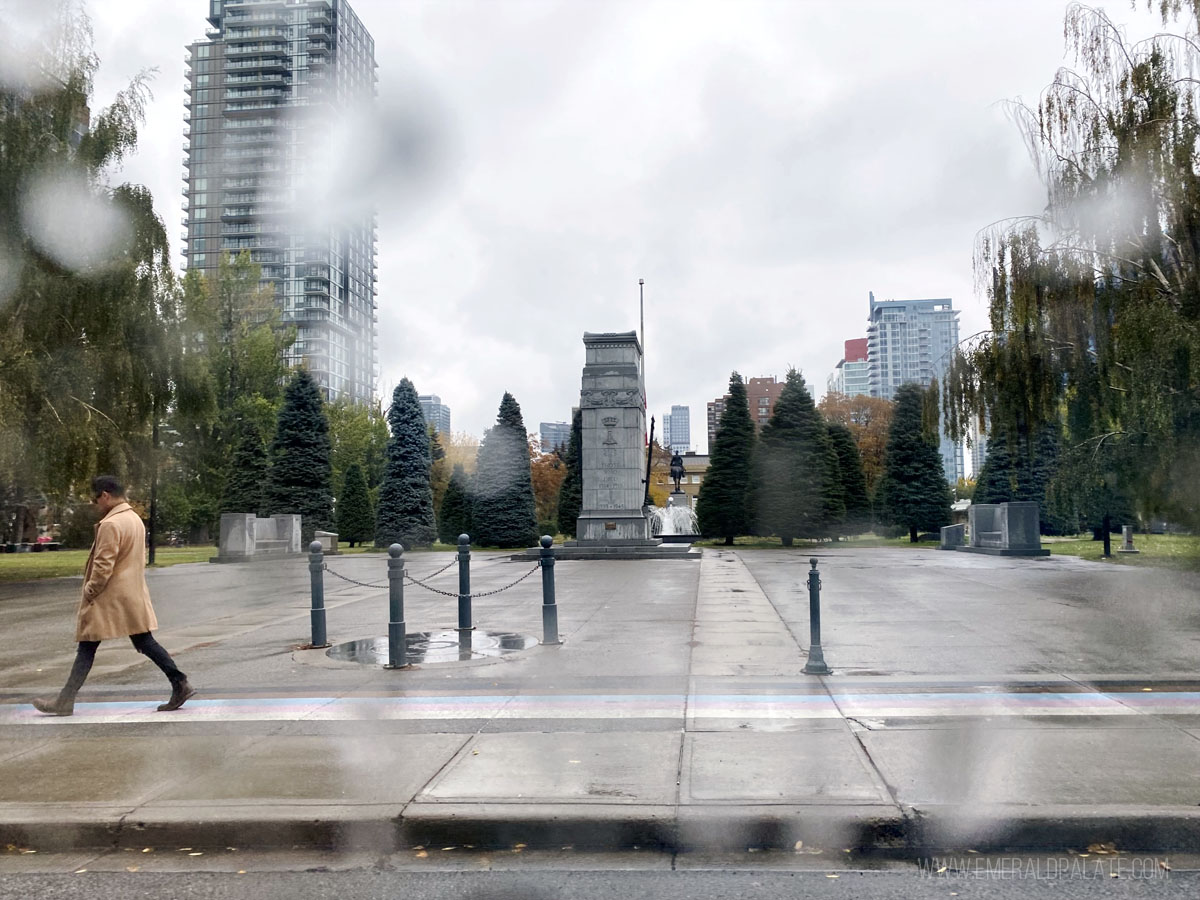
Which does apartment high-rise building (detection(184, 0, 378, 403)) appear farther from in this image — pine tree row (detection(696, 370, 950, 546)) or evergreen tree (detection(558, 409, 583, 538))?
pine tree row (detection(696, 370, 950, 546))

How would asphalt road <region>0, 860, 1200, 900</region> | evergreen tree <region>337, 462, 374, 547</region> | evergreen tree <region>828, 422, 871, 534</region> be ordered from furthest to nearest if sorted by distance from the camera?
evergreen tree <region>828, 422, 871, 534</region>
evergreen tree <region>337, 462, 374, 547</region>
asphalt road <region>0, 860, 1200, 900</region>

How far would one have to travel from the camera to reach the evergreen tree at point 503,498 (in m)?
51.2

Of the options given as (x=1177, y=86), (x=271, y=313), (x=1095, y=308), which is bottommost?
(x=1095, y=308)

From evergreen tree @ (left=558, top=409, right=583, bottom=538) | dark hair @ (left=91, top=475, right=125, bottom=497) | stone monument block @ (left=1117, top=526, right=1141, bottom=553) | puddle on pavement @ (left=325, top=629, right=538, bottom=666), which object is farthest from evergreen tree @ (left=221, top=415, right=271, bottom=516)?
dark hair @ (left=91, top=475, right=125, bottom=497)

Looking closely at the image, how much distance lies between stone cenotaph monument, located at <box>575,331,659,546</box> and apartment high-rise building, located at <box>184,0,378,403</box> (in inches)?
3498

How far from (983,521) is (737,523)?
20.0m

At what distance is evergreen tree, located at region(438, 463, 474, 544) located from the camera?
55.6m

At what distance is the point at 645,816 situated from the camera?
482cm

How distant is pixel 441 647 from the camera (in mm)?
10867

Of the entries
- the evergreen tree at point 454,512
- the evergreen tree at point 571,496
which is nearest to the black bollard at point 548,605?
the evergreen tree at point 454,512

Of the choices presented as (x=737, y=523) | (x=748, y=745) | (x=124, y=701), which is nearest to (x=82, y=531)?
(x=737, y=523)

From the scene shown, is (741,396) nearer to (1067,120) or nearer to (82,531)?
(1067,120)

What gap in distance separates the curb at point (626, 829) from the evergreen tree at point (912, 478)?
50089 mm

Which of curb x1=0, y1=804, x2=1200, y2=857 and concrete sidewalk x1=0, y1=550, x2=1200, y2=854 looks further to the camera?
concrete sidewalk x1=0, y1=550, x2=1200, y2=854
